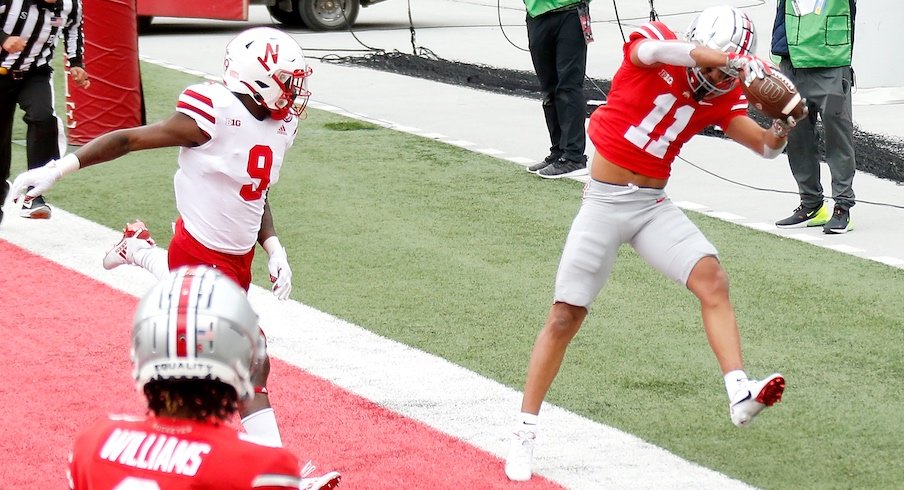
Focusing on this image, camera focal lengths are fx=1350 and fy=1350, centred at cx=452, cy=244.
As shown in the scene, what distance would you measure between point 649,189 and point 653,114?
0.29m


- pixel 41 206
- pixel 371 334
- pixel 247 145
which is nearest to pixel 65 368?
pixel 371 334

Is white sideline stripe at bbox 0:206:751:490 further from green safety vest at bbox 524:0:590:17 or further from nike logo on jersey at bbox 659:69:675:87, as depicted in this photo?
green safety vest at bbox 524:0:590:17

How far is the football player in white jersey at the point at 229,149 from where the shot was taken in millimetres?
4613

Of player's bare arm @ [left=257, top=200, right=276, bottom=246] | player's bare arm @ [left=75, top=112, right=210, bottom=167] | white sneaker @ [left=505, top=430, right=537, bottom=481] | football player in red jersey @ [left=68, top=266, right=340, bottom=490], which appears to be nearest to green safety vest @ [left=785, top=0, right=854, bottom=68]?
white sneaker @ [left=505, top=430, right=537, bottom=481]

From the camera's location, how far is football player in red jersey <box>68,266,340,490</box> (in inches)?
96.0

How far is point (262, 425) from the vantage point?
4.50 metres

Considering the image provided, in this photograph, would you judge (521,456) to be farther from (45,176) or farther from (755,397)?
(45,176)

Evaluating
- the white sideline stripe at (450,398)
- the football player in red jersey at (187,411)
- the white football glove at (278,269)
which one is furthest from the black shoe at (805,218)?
the football player in red jersey at (187,411)

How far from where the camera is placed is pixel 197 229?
190 inches

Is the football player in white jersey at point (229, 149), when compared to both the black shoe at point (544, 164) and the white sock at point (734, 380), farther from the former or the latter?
the black shoe at point (544, 164)

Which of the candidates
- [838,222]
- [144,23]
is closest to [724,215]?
[838,222]

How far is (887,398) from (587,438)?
57.2 inches

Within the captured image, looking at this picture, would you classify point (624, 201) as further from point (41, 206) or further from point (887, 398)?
point (41, 206)

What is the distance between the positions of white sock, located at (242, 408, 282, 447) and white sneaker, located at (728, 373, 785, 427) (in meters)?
1.60
